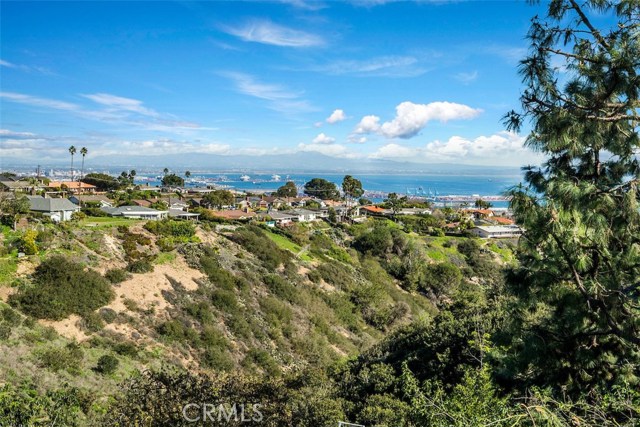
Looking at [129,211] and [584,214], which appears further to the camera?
[129,211]

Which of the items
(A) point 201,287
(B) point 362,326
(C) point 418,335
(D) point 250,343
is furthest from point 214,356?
(B) point 362,326

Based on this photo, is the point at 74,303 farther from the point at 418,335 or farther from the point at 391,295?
the point at 391,295

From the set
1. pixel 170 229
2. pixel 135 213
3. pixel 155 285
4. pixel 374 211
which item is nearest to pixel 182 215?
pixel 135 213

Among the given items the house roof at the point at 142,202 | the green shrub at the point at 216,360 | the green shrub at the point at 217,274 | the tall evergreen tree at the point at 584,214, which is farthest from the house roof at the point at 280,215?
the tall evergreen tree at the point at 584,214

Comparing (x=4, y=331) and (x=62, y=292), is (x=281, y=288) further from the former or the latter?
(x=4, y=331)

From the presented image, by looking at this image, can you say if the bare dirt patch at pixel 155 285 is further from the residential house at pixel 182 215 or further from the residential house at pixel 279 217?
the residential house at pixel 279 217


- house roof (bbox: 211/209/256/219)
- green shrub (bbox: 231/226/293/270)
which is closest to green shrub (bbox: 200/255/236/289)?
green shrub (bbox: 231/226/293/270)
